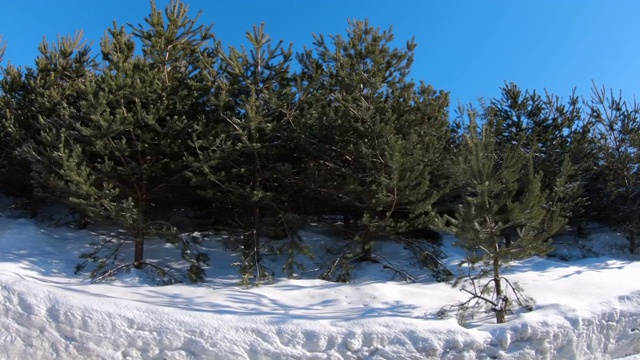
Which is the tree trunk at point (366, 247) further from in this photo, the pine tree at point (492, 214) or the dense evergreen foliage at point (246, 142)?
the pine tree at point (492, 214)

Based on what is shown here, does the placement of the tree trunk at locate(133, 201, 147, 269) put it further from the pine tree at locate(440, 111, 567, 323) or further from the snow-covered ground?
the pine tree at locate(440, 111, 567, 323)

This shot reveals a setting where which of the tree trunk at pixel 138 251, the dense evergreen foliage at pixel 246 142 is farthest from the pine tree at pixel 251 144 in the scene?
the tree trunk at pixel 138 251

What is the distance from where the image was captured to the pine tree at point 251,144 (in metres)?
9.44

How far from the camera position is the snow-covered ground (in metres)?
6.55

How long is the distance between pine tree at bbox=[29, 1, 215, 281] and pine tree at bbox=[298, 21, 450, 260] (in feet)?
8.88

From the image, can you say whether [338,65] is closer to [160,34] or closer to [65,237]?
[160,34]

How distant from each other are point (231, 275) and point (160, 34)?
5544 millimetres

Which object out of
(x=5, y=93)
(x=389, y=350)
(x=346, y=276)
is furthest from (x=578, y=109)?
(x=5, y=93)

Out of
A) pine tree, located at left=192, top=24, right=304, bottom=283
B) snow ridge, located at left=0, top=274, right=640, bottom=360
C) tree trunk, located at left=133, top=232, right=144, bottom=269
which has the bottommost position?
snow ridge, located at left=0, top=274, right=640, bottom=360

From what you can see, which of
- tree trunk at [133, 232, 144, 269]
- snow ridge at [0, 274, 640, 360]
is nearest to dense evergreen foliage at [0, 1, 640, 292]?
tree trunk at [133, 232, 144, 269]

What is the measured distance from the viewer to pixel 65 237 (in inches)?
451

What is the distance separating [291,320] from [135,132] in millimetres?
5238

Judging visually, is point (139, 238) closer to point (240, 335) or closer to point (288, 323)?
point (240, 335)

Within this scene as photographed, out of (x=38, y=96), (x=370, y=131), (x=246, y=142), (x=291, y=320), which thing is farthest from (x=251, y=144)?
(x=38, y=96)
